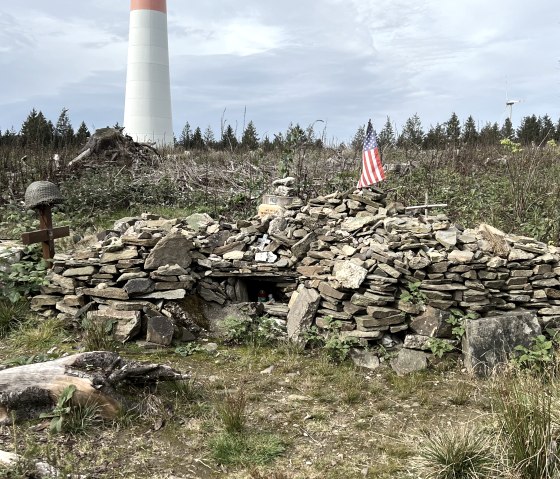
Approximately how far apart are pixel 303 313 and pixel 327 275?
542 mm

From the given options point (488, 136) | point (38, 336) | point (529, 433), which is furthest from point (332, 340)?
point (488, 136)

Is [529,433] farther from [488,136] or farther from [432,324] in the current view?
[488,136]

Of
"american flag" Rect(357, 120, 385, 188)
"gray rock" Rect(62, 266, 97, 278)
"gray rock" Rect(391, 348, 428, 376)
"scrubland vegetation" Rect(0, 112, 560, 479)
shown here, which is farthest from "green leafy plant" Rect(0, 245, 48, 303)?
"american flag" Rect(357, 120, 385, 188)

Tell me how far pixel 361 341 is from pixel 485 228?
2187mm

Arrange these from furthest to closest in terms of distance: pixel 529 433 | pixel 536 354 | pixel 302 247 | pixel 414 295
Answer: pixel 302 247 < pixel 414 295 < pixel 536 354 < pixel 529 433

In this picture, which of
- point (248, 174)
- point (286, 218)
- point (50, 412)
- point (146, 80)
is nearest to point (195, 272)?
point (286, 218)

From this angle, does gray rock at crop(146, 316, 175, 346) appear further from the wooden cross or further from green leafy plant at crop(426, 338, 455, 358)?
green leafy plant at crop(426, 338, 455, 358)

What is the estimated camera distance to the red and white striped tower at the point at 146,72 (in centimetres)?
2020

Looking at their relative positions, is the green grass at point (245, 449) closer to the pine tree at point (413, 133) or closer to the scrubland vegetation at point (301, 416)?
the scrubland vegetation at point (301, 416)

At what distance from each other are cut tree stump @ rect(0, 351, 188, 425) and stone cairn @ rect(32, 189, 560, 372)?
1628mm

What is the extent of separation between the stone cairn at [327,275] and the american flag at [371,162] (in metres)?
0.32

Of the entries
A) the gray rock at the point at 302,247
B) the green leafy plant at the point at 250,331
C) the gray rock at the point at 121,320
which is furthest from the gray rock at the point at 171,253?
the gray rock at the point at 302,247

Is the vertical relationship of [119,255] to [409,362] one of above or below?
above

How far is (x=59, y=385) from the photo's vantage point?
12.8ft
